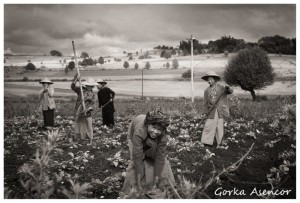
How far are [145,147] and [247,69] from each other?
49.0 feet

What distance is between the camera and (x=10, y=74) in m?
5.54

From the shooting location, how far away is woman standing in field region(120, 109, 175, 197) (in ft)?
10.1

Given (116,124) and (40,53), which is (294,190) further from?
(116,124)

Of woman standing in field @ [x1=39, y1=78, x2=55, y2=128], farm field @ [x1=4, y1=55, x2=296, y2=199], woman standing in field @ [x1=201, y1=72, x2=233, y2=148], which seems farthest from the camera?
woman standing in field @ [x1=39, y1=78, x2=55, y2=128]

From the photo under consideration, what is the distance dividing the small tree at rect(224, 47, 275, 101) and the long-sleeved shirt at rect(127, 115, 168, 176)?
12.9 metres

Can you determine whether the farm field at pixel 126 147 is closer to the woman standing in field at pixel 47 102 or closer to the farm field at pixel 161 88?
the farm field at pixel 161 88

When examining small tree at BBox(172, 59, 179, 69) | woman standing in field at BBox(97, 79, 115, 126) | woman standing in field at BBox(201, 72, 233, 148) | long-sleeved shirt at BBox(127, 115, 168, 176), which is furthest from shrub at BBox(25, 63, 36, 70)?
small tree at BBox(172, 59, 179, 69)

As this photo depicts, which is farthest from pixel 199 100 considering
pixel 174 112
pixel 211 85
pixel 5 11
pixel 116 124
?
pixel 5 11

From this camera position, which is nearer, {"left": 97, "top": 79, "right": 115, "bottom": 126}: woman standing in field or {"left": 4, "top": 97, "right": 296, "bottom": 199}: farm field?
{"left": 4, "top": 97, "right": 296, "bottom": 199}: farm field

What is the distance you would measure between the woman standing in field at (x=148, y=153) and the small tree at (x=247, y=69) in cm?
1286

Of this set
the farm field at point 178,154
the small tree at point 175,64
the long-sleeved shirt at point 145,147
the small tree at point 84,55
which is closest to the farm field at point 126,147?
the farm field at point 178,154

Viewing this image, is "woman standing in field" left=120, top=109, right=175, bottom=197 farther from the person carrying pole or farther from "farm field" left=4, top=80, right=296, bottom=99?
"farm field" left=4, top=80, right=296, bottom=99

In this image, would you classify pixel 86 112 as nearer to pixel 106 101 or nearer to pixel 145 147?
pixel 106 101

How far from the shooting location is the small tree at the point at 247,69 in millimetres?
15812
